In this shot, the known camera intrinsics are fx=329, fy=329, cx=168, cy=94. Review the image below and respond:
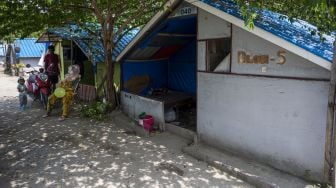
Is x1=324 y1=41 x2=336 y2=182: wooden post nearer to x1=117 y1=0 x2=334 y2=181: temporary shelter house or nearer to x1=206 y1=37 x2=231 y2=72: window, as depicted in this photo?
x1=117 y1=0 x2=334 y2=181: temporary shelter house

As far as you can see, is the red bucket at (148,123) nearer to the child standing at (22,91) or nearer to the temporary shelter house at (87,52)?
the temporary shelter house at (87,52)

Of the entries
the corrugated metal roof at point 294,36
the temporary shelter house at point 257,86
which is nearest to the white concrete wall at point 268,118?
the temporary shelter house at point 257,86

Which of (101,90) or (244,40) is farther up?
(244,40)

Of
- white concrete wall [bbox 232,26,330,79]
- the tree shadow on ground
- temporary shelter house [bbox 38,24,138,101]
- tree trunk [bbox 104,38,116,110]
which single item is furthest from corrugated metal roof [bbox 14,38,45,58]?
white concrete wall [bbox 232,26,330,79]

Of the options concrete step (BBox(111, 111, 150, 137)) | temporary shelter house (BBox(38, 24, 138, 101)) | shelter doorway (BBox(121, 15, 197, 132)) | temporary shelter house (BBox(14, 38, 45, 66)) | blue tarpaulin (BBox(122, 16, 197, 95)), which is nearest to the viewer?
concrete step (BBox(111, 111, 150, 137))

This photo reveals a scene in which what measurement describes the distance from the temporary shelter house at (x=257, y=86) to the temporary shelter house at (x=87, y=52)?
302 centimetres

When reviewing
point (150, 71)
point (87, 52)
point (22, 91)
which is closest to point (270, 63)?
point (150, 71)

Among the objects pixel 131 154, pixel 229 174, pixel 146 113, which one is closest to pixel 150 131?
pixel 146 113

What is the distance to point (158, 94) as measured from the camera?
11633 millimetres

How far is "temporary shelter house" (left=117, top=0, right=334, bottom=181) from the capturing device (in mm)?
5703

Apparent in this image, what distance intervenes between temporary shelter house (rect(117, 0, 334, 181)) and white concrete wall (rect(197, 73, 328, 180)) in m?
0.02

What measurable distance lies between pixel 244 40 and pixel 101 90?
6.89 metres

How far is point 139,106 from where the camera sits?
10.0 metres

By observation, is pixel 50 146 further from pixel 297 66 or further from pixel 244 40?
pixel 297 66
